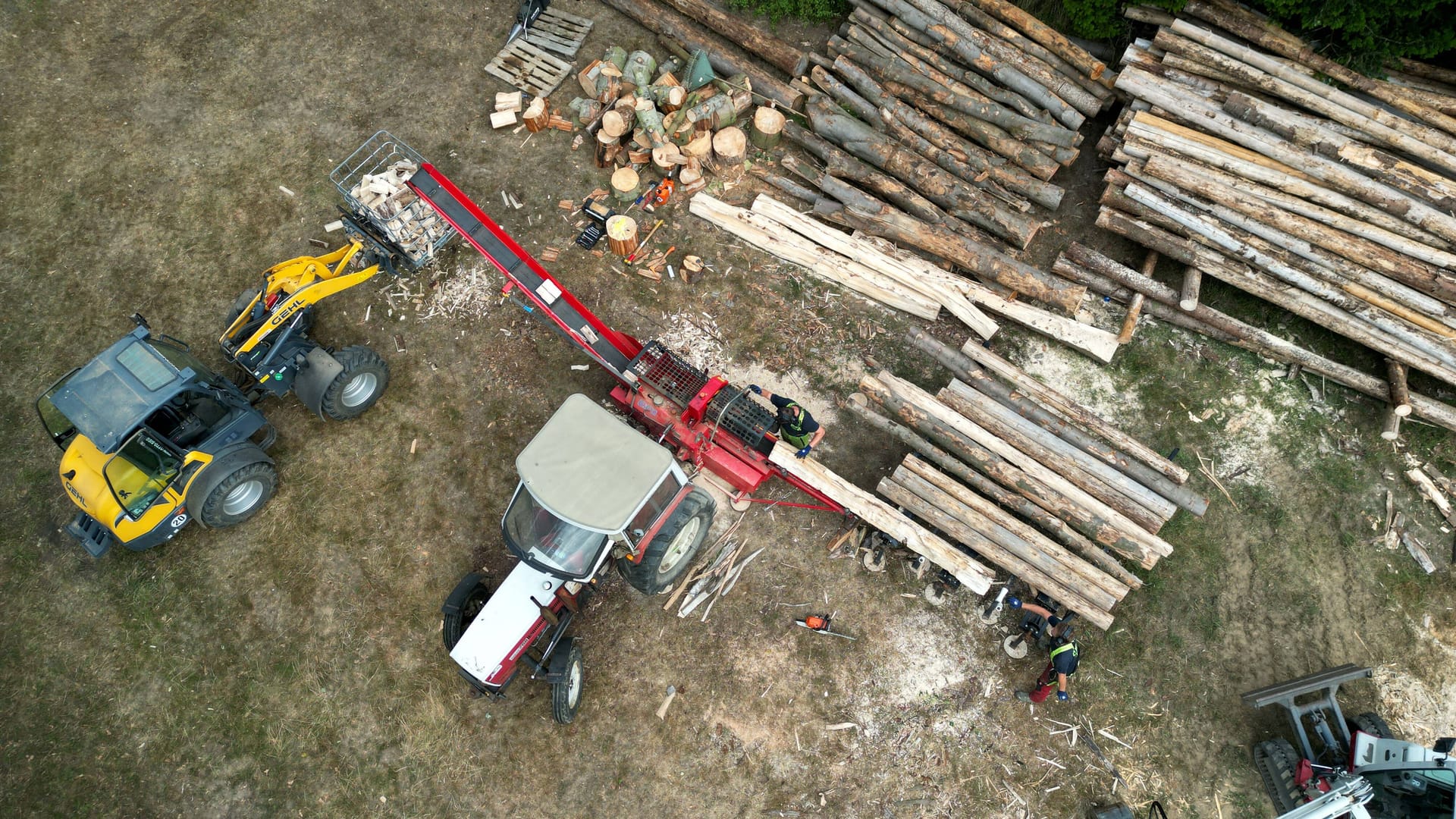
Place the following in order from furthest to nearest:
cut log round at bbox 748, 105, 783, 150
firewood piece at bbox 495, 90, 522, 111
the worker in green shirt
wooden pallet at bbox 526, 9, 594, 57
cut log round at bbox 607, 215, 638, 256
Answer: wooden pallet at bbox 526, 9, 594, 57
firewood piece at bbox 495, 90, 522, 111
cut log round at bbox 748, 105, 783, 150
cut log round at bbox 607, 215, 638, 256
the worker in green shirt

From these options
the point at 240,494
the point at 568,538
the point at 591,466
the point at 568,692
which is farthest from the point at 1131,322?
the point at 240,494

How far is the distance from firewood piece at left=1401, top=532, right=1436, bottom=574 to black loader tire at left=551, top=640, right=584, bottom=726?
487 inches

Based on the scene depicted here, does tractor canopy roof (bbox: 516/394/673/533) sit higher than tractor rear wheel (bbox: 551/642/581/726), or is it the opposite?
tractor canopy roof (bbox: 516/394/673/533)

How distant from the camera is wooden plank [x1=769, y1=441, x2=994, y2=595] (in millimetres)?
10719

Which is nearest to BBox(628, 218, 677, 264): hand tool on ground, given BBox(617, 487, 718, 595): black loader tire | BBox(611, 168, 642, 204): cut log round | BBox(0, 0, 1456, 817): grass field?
BBox(0, 0, 1456, 817): grass field

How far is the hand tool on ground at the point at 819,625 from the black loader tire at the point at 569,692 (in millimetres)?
3183

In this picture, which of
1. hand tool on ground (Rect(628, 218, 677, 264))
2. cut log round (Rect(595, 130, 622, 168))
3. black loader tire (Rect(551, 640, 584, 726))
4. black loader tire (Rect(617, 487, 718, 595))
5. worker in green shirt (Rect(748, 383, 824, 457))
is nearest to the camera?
black loader tire (Rect(551, 640, 584, 726))

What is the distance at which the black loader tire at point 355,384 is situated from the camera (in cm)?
1156

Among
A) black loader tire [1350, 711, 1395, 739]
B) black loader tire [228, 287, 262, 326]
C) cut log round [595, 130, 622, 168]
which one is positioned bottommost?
black loader tire [228, 287, 262, 326]

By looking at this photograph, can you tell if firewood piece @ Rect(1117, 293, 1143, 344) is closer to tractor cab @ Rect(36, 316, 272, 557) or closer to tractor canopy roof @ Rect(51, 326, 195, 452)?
tractor cab @ Rect(36, 316, 272, 557)

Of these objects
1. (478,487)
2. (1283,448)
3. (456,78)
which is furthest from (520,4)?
(1283,448)

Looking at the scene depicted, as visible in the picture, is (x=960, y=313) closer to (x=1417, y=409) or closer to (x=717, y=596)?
(x=717, y=596)

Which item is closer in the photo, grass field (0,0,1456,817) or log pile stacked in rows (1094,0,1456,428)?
grass field (0,0,1456,817)

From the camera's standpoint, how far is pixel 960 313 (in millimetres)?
12344
